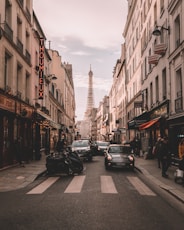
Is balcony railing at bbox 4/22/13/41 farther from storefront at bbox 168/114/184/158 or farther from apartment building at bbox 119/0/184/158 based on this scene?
storefront at bbox 168/114/184/158

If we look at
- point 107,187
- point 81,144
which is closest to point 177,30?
point 81,144

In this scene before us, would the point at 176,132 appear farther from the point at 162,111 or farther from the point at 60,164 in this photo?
the point at 60,164

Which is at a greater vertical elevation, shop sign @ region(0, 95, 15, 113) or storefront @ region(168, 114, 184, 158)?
shop sign @ region(0, 95, 15, 113)

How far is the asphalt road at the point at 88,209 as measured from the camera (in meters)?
6.29

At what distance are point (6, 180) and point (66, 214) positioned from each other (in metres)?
6.83

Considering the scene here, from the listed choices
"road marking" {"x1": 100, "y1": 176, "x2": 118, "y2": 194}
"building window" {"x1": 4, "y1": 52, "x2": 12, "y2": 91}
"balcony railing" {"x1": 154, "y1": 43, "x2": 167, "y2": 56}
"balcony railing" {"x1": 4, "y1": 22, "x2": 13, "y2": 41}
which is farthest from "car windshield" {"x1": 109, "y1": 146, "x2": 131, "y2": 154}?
"balcony railing" {"x1": 4, "y1": 22, "x2": 13, "y2": 41}

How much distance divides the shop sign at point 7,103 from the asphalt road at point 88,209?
270 inches

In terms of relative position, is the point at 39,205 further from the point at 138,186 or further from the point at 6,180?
the point at 6,180

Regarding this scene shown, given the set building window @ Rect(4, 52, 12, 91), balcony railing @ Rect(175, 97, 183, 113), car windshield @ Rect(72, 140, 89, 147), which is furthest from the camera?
car windshield @ Rect(72, 140, 89, 147)

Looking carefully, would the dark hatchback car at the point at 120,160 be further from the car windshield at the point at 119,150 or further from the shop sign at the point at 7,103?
the shop sign at the point at 7,103

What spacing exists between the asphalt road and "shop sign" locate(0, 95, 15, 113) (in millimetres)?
6869

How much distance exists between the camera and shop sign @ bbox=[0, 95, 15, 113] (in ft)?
55.7

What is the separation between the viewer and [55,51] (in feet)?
185

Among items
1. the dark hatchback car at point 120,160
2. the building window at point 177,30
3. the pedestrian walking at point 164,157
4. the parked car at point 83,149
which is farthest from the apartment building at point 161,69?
the parked car at point 83,149
